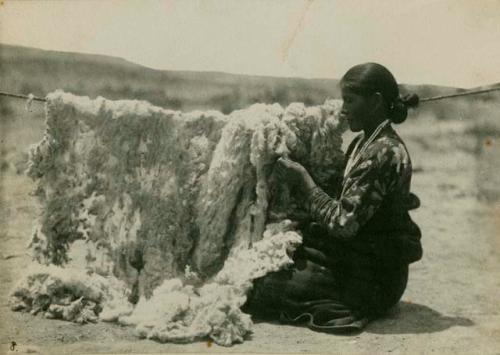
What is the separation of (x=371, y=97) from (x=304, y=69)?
756 millimetres

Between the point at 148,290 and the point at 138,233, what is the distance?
250 mm

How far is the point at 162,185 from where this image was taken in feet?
10.3

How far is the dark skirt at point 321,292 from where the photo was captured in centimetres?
305

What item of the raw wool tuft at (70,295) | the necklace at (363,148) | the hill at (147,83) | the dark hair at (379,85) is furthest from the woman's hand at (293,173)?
the hill at (147,83)

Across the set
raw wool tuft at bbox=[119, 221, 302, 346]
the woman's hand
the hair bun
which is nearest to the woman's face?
the hair bun

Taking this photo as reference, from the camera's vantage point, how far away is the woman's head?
3.03 metres

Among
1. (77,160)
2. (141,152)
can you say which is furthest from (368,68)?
(77,160)

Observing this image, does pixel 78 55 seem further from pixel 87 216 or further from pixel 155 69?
pixel 87 216

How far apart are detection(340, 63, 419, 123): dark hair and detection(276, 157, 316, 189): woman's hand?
0.40 meters

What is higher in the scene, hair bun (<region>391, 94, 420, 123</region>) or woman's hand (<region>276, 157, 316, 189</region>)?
hair bun (<region>391, 94, 420, 123</region>)

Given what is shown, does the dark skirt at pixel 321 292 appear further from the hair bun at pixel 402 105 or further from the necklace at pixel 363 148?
the hair bun at pixel 402 105

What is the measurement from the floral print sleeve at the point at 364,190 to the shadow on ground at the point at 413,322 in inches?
17.3

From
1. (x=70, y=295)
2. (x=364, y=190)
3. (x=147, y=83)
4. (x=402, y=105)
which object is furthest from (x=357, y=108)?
(x=147, y=83)

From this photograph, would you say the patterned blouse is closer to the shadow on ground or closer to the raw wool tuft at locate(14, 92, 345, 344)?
the raw wool tuft at locate(14, 92, 345, 344)
